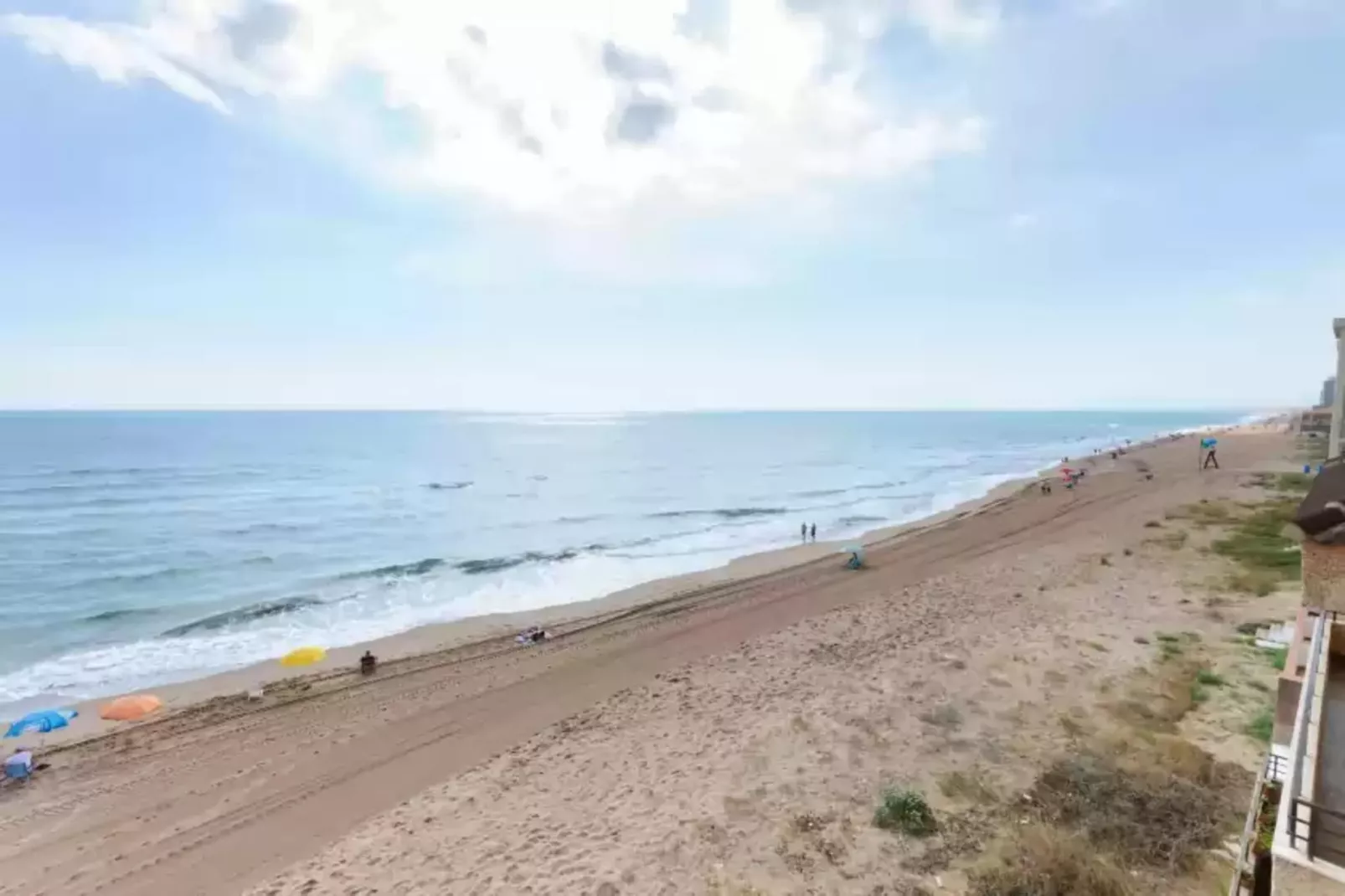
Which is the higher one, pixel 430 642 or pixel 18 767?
pixel 18 767

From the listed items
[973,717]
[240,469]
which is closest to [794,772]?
[973,717]

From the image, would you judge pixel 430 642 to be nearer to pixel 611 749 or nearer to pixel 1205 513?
pixel 611 749

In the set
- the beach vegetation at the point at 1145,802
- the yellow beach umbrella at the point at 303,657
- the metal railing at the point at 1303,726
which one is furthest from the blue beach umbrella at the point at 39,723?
the metal railing at the point at 1303,726

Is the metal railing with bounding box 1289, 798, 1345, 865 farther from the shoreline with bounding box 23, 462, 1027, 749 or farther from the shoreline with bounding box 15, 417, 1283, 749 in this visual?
the shoreline with bounding box 15, 417, 1283, 749

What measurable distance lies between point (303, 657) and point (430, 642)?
9.96ft

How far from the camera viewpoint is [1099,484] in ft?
148

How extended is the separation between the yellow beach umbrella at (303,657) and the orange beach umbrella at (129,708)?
2789 millimetres

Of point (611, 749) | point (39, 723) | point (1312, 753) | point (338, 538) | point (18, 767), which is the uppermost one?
point (1312, 753)

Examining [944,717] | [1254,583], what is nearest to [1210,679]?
[944,717]

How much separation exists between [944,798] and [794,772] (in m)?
1.98

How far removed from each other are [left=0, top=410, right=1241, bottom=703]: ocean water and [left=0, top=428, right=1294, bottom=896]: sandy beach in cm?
428

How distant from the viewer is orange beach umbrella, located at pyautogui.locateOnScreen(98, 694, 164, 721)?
13.1 m

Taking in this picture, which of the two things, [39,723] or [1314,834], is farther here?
[39,723]

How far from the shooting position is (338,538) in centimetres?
3512
